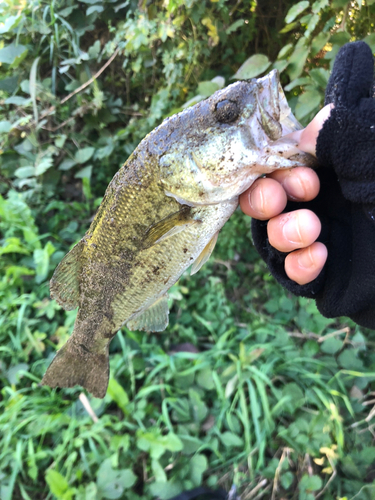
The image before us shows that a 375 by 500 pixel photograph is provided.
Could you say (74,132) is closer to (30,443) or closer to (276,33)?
(276,33)

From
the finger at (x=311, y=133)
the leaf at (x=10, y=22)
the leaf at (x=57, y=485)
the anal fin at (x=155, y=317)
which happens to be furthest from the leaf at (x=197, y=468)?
the leaf at (x=10, y=22)

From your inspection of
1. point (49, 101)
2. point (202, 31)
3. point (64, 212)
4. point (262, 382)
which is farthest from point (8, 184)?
point (262, 382)

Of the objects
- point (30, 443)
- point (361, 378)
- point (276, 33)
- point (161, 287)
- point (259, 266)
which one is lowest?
point (361, 378)

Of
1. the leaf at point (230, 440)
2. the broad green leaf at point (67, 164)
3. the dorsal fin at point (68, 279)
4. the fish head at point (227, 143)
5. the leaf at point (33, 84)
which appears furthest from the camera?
the broad green leaf at point (67, 164)

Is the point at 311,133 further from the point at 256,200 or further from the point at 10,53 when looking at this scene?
the point at 10,53

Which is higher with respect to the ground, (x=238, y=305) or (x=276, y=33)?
(x=276, y=33)

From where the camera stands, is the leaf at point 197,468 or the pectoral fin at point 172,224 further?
the leaf at point 197,468

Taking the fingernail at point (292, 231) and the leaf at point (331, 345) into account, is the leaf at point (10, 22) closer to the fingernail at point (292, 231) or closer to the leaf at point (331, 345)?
the fingernail at point (292, 231)
